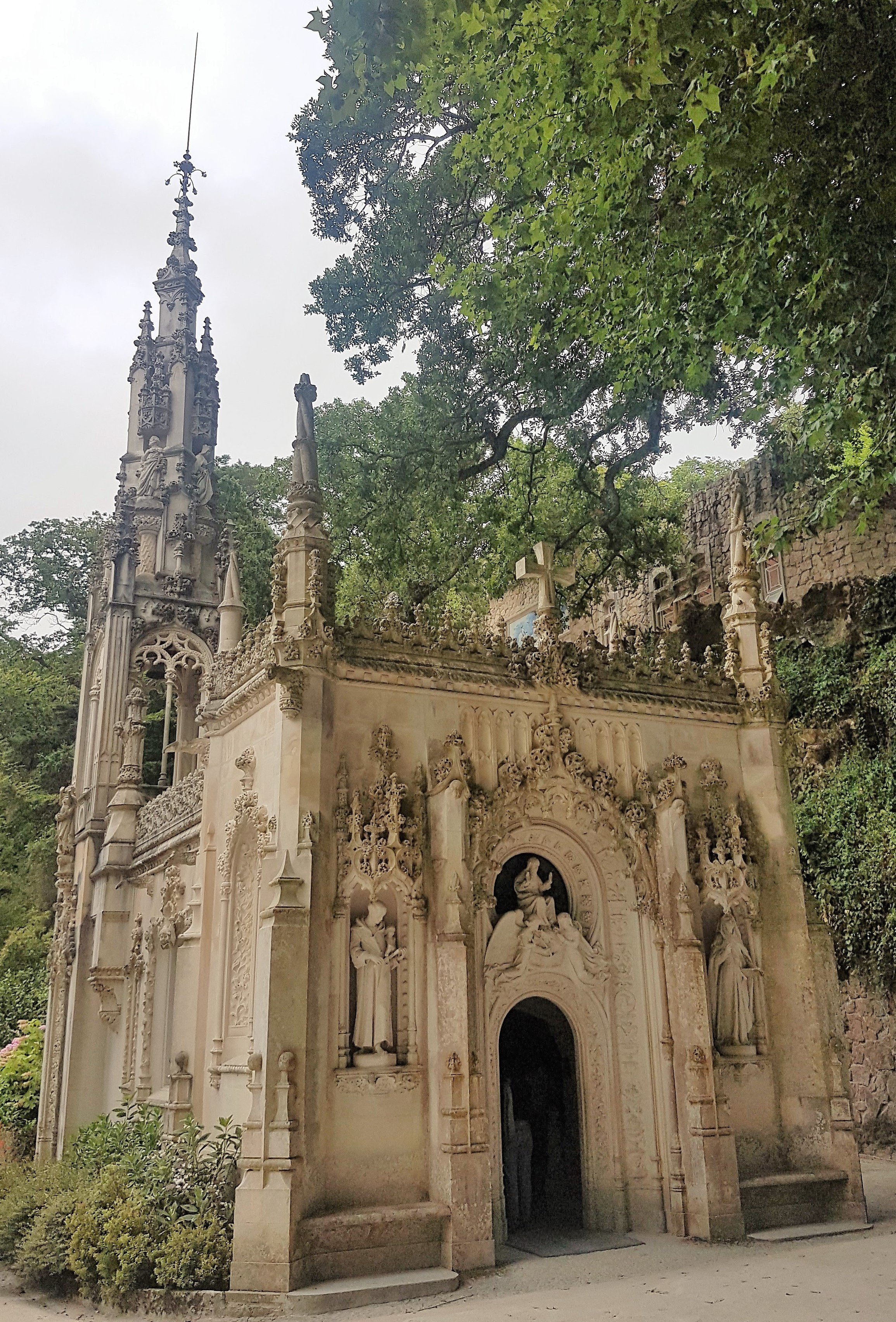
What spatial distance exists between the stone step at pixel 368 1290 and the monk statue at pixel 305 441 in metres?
7.58

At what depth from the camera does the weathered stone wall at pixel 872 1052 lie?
57.9 feet

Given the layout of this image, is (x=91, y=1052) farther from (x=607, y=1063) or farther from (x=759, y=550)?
(x=759, y=550)

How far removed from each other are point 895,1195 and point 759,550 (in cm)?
833

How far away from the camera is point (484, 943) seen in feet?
35.7

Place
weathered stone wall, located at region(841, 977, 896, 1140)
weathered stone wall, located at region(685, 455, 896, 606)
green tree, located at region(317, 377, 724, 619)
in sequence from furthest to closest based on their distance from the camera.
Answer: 1. weathered stone wall, located at region(685, 455, 896, 606)
2. green tree, located at region(317, 377, 724, 619)
3. weathered stone wall, located at region(841, 977, 896, 1140)

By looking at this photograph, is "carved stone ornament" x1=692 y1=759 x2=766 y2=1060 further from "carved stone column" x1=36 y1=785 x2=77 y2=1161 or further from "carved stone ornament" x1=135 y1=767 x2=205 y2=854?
"carved stone column" x1=36 y1=785 x2=77 y2=1161

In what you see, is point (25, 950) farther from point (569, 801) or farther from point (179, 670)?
point (569, 801)

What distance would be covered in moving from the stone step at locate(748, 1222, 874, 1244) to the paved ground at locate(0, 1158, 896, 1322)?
12 centimetres

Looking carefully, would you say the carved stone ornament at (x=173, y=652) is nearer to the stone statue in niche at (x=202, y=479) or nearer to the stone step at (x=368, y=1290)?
the stone statue in niche at (x=202, y=479)

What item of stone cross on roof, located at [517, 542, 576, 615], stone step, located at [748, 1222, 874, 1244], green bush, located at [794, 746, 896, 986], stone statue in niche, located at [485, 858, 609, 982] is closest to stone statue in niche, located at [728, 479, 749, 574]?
stone cross on roof, located at [517, 542, 576, 615]

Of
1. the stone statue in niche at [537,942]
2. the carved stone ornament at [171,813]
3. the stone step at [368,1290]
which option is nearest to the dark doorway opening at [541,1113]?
the stone statue in niche at [537,942]

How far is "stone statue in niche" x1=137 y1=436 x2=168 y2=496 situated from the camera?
2150 centimetres

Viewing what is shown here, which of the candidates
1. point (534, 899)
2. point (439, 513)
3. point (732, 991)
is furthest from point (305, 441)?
point (439, 513)

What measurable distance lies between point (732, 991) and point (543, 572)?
540 cm
